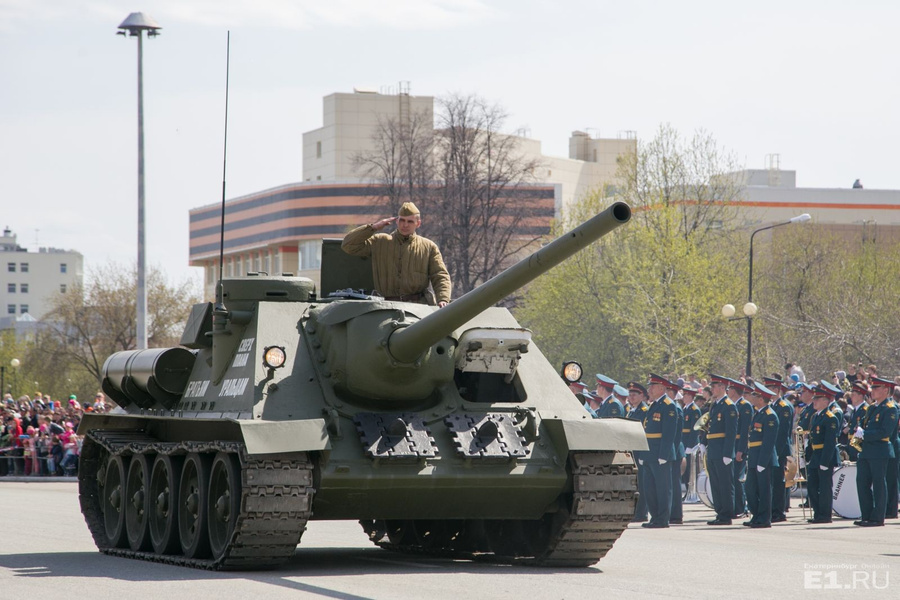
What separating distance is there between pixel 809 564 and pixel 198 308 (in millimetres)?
6071

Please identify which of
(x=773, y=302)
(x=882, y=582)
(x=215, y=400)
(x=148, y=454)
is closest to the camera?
(x=882, y=582)

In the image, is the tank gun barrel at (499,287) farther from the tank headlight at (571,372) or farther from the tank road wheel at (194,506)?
the tank road wheel at (194,506)

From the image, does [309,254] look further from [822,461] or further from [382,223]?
[382,223]

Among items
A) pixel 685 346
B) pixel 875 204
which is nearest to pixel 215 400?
pixel 685 346

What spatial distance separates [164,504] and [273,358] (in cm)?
207

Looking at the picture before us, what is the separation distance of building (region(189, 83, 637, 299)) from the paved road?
76.4 metres

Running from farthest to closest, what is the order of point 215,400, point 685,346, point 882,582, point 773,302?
point 773,302 → point 685,346 → point 215,400 → point 882,582

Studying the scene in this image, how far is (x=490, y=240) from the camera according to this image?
153ft

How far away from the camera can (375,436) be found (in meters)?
11.5

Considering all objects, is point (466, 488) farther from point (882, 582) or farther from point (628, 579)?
point (882, 582)

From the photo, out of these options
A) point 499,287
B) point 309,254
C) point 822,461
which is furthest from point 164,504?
point 309,254

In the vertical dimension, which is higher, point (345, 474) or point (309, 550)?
point (345, 474)

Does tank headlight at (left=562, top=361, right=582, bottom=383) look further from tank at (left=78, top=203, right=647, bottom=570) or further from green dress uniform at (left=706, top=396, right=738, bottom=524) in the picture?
green dress uniform at (left=706, top=396, right=738, bottom=524)

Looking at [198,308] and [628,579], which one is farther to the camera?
[198,308]
